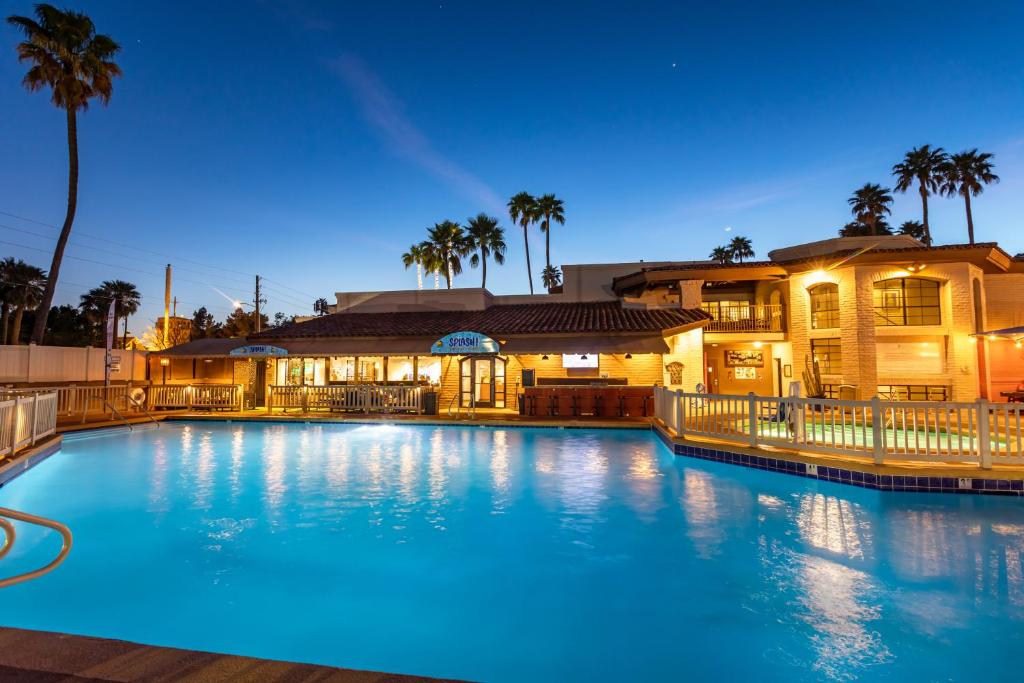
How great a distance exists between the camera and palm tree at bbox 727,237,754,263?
2168 inches

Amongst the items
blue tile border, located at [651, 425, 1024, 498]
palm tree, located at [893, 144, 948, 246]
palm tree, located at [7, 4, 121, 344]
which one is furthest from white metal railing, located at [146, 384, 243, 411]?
palm tree, located at [893, 144, 948, 246]

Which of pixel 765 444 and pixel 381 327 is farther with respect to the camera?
pixel 381 327

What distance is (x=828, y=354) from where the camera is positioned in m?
21.1

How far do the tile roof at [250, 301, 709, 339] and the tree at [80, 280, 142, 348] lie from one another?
1620 inches

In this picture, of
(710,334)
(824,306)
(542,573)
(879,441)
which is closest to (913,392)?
(824,306)

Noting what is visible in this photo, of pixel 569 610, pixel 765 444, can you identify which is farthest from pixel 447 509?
pixel 765 444

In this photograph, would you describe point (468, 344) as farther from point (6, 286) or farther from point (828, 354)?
point (6, 286)

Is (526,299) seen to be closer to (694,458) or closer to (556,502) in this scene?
(694,458)

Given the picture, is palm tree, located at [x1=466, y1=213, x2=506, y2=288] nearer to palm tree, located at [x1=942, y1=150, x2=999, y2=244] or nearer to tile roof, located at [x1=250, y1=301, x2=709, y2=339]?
tile roof, located at [x1=250, y1=301, x2=709, y2=339]

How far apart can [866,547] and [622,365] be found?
14.8m

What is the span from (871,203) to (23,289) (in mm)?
78148

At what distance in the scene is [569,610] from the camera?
15.2ft

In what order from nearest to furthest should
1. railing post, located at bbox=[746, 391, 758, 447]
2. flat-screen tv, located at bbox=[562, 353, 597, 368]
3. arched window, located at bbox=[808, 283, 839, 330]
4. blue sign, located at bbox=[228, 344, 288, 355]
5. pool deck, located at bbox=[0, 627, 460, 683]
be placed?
pool deck, located at bbox=[0, 627, 460, 683] < railing post, located at bbox=[746, 391, 758, 447] < blue sign, located at bbox=[228, 344, 288, 355] < arched window, located at bbox=[808, 283, 839, 330] < flat-screen tv, located at bbox=[562, 353, 597, 368]

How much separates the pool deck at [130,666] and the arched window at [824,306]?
22798 millimetres
